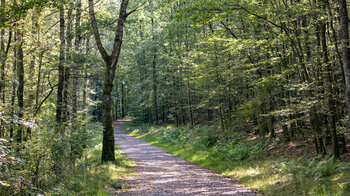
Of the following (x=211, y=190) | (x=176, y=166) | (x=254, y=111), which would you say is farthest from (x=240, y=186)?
(x=254, y=111)

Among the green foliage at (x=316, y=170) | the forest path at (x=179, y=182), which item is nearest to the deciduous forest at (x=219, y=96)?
the green foliage at (x=316, y=170)

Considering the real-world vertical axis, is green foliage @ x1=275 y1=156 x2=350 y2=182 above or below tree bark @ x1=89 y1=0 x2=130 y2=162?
below

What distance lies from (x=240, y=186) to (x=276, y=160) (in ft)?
8.78

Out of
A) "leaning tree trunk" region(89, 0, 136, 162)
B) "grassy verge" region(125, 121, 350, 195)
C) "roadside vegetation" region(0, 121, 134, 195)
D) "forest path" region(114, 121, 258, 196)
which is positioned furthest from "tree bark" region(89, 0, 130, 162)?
"grassy verge" region(125, 121, 350, 195)

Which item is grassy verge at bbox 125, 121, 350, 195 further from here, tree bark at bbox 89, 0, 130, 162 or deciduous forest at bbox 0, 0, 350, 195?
tree bark at bbox 89, 0, 130, 162

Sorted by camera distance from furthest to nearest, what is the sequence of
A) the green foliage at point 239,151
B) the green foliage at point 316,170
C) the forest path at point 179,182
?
the green foliage at point 239,151 → the forest path at point 179,182 → the green foliage at point 316,170

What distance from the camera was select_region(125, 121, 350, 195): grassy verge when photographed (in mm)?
5930

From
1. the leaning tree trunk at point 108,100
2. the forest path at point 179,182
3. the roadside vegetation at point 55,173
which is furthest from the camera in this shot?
the leaning tree trunk at point 108,100

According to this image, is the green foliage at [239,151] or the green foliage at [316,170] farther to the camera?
the green foliage at [239,151]

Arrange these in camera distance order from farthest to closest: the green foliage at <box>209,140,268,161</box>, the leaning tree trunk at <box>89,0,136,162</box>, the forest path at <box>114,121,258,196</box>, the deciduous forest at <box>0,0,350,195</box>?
the green foliage at <box>209,140,268,161</box> → the leaning tree trunk at <box>89,0,136,162</box> → the forest path at <box>114,121,258,196</box> → the deciduous forest at <box>0,0,350,195</box>

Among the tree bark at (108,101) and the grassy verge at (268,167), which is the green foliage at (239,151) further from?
the tree bark at (108,101)

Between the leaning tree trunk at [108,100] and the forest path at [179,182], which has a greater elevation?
the leaning tree trunk at [108,100]

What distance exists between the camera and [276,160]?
9.03 meters

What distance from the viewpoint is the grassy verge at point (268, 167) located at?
5.93 meters
